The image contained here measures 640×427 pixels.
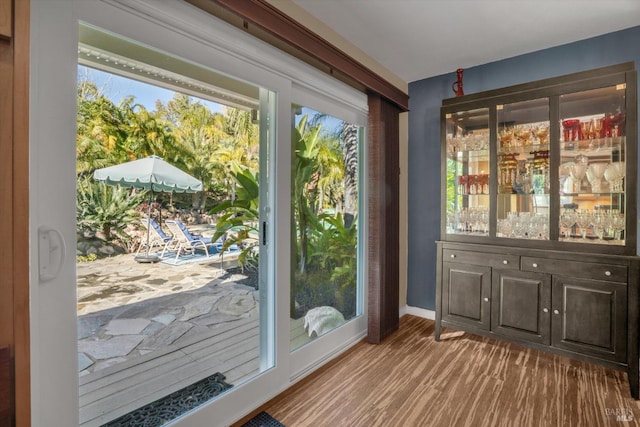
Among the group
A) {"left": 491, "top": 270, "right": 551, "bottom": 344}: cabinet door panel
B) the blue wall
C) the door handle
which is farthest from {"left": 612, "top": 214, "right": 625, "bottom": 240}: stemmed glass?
the door handle

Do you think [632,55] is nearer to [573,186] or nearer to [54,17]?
[573,186]

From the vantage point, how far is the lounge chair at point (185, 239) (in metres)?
1.71

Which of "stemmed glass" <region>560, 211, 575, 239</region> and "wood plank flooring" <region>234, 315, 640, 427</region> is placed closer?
"wood plank flooring" <region>234, 315, 640, 427</region>

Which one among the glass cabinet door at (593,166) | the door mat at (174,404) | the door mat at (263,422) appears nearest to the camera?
the door mat at (174,404)

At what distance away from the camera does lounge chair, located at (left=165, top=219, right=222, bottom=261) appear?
1.71 meters

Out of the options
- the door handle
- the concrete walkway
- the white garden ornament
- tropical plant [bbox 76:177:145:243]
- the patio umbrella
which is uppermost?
the patio umbrella

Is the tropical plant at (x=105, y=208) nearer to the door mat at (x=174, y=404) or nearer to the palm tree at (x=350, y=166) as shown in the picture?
the door mat at (x=174, y=404)

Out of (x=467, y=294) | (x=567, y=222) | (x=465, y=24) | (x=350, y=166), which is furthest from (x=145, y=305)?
(x=567, y=222)

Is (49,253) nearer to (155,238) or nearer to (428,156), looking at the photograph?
(155,238)

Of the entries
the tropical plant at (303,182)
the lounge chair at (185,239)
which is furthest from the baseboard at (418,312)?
the lounge chair at (185,239)

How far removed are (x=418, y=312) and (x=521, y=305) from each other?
4.04ft

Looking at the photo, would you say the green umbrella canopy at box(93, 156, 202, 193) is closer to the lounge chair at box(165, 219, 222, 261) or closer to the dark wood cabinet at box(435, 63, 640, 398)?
the lounge chair at box(165, 219, 222, 261)

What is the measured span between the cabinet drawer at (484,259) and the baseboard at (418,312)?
2.93ft

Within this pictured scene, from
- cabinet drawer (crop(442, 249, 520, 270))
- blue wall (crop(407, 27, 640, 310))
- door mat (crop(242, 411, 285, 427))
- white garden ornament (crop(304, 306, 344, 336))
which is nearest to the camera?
door mat (crop(242, 411, 285, 427))
